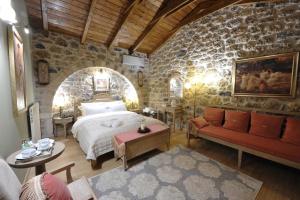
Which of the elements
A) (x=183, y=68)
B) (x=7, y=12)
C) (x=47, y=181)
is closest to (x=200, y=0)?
(x=183, y=68)

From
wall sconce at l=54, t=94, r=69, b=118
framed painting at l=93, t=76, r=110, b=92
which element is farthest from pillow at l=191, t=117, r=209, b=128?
wall sconce at l=54, t=94, r=69, b=118

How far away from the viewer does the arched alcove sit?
4.04 m

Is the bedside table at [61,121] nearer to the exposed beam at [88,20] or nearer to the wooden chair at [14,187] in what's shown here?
the exposed beam at [88,20]

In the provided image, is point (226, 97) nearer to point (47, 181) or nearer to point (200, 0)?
point (200, 0)

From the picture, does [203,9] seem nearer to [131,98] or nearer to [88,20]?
[88,20]

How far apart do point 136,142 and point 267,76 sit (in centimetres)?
293

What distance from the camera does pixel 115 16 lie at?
11.9ft

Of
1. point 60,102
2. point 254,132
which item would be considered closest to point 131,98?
point 60,102

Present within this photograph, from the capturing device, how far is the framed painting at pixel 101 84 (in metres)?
4.55

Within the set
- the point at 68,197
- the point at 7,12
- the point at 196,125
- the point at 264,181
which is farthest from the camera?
the point at 196,125

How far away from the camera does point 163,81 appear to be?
5.23m

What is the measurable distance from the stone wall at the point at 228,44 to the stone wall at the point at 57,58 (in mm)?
2400

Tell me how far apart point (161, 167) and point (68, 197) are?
177 cm

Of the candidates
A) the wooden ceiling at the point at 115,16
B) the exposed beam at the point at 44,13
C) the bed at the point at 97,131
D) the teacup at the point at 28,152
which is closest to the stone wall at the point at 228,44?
the wooden ceiling at the point at 115,16
